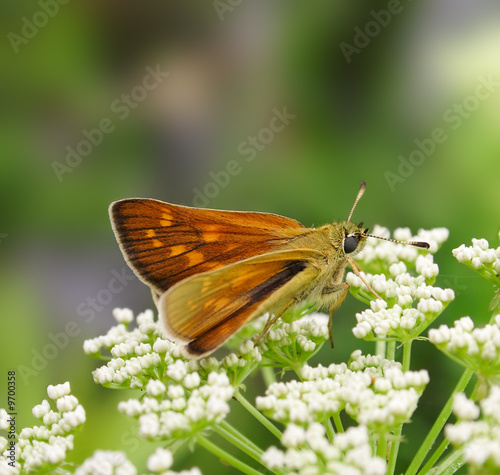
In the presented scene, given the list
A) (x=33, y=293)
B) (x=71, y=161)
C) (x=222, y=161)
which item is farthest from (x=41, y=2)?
(x=33, y=293)

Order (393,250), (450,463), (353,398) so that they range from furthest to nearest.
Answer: (393,250) → (450,463) → (353,398)

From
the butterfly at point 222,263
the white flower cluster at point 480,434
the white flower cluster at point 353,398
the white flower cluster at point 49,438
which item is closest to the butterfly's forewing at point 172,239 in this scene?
the butterfly at point 222,263

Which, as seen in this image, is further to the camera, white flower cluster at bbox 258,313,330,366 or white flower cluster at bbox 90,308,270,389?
white flower cluster at bbox 258,313,330,366

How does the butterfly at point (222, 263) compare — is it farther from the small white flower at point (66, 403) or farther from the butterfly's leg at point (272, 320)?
the small white flower at point (66, 403)

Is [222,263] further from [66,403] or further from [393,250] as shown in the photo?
[393,250]

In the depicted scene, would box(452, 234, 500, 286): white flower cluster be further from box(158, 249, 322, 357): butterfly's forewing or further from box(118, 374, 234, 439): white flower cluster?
box(118, 374, 234, 439): white flower cluster

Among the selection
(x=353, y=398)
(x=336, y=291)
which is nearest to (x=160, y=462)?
(x=353, y=398)

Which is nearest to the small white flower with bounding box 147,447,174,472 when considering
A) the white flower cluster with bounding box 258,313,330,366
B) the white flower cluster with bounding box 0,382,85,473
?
the white flower cluster with bounding box 0,382,85,473
